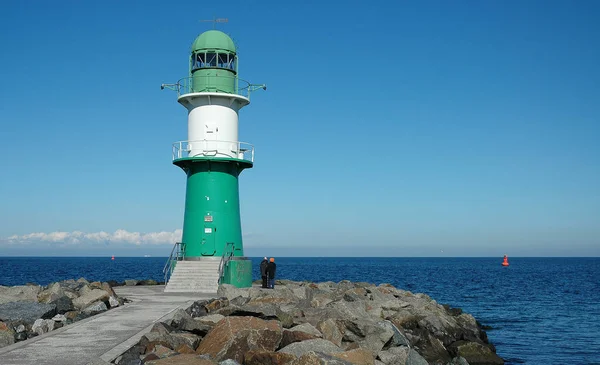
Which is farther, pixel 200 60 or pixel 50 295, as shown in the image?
pixel 200 60

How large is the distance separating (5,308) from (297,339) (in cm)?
684

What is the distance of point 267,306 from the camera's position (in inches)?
510

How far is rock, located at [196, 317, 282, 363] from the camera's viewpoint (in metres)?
10.4

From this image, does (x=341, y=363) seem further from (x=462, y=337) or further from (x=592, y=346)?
(x=592, y=346)

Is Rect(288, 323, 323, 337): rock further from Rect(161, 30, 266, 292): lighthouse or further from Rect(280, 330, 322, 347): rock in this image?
Rect(161, 30, 266, 292): lighthouse

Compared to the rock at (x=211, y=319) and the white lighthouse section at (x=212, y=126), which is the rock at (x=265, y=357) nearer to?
the rock at (x=211, y=319)

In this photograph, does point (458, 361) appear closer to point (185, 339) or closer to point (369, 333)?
point (369, 333)

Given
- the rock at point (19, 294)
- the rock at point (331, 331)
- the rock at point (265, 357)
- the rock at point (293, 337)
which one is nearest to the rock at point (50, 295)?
the rock at point (19, 294)

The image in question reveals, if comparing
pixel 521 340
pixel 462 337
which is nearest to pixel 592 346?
pixel 521 340

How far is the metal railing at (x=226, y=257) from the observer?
21.7 m

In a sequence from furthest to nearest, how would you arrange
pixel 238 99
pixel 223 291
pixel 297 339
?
pixel 238 99
pixel 223 291
pixel 297 339

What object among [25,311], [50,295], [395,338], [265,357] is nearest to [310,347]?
[265,357]

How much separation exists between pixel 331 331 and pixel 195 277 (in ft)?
32.0

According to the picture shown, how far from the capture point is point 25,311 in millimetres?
14141
